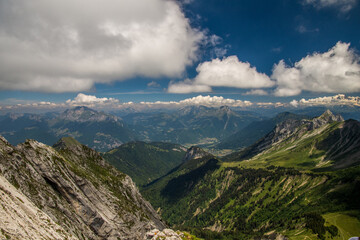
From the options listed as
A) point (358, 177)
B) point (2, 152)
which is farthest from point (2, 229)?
point (358, 177)

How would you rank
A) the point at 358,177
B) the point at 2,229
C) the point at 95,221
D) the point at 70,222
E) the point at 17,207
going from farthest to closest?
the point at 358,177 < the point at 95,221 < the point at 70,222 < the point at 17,207 < the point at 2,229

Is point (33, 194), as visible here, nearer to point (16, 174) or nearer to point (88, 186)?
point (16, 174)

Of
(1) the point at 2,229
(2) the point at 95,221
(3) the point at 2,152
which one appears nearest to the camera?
(1) the point at 2,229

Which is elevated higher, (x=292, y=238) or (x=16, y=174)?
(x=16, y=174)

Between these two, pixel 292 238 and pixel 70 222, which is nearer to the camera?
pixel 70 222

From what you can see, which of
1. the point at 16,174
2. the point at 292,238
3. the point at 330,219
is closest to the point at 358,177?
the point at 330,219

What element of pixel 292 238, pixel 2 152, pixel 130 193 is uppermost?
pixel 2 152

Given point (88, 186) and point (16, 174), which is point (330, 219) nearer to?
point (88, 186)
